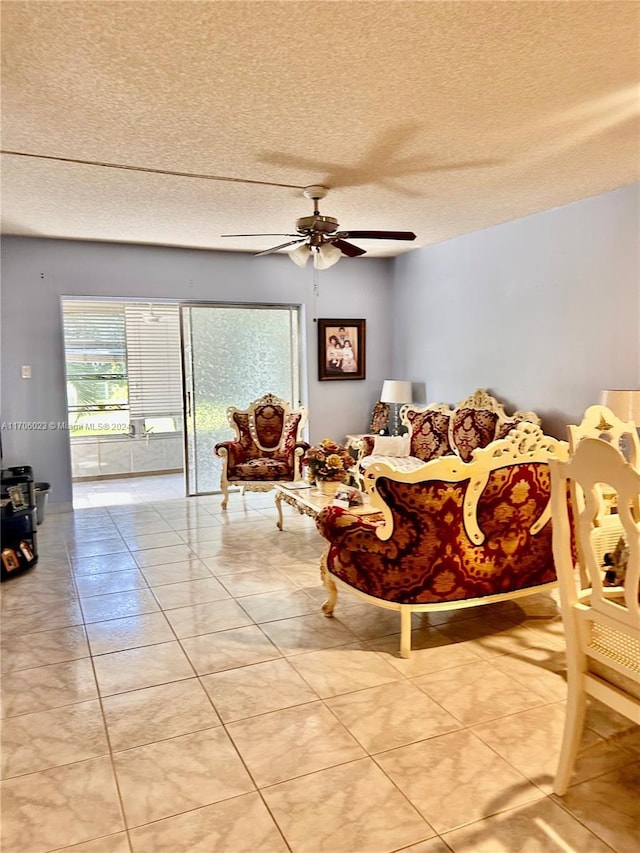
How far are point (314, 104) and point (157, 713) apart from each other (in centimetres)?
272

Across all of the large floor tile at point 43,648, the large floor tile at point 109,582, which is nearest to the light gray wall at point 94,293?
the large floor tile at point 109,582

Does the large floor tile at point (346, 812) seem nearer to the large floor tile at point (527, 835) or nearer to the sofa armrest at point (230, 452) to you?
the large floor tile at point (527, 835)

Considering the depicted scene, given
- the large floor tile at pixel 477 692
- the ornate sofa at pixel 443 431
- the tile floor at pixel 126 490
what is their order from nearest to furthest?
1. the large floor tile at pixel 477 692
2. the ornate sofa at pixel 443 431
3. the tile floor at pixel 126 490

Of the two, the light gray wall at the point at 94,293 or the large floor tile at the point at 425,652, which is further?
the light gray wall at the point at 94,293

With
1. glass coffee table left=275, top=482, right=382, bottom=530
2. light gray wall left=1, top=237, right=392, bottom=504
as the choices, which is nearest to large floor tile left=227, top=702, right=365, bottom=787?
glass coffee table left=275, top=482, right=382, bottom=530

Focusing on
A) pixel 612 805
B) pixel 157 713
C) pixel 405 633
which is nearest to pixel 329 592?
pixel 405 633

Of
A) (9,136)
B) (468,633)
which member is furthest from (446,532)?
(9,136)

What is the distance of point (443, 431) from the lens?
5.68 m

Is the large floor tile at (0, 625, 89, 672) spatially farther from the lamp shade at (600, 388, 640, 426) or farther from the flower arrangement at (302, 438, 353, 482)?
the lamp shade at (600, 388, 640, 426)

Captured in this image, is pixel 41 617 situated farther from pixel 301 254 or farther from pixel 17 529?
pixel 301 254

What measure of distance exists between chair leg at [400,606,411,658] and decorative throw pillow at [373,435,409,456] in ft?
10.7

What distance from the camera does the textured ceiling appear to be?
6.66 ft

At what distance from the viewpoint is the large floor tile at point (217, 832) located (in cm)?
174

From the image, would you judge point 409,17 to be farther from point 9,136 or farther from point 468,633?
point 468,633
